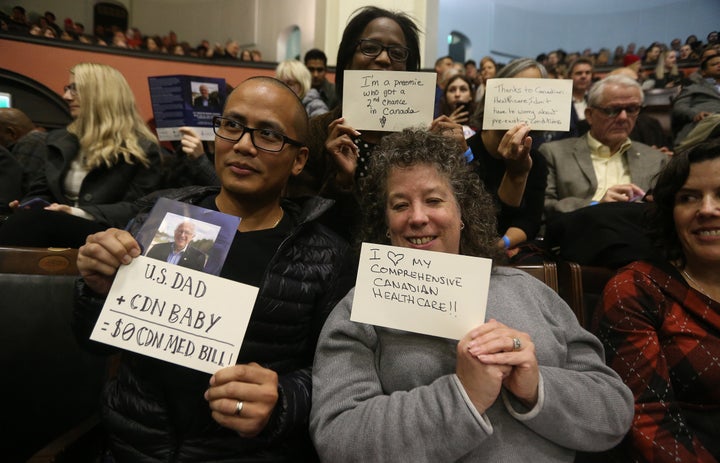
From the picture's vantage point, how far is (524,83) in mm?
1591

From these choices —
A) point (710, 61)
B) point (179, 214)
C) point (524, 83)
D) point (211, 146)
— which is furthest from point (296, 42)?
point (179, 214)

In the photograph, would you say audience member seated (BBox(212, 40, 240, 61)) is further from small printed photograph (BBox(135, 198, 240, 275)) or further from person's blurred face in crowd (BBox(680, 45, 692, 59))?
person's blurred face in crowd (BBox(680, 45, 692, 59))

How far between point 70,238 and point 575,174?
7.31ft

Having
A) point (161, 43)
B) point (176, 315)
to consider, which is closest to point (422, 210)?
point (176, 315)

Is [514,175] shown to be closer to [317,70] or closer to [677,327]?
[677,327]

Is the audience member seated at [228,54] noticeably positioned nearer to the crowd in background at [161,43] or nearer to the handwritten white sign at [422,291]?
the crowd in background at [161,43]

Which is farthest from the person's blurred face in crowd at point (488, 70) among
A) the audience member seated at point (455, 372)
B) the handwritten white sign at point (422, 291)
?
the handwritten white sign at point (422, 291)

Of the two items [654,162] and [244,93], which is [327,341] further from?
[654,162]

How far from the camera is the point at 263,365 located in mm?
1098

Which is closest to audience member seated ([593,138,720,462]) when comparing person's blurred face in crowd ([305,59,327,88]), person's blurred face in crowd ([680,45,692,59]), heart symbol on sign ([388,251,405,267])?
heart symbol on sign ([388,251,405,267])

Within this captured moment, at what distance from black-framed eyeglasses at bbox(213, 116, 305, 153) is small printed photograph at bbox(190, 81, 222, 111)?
3.11 feet

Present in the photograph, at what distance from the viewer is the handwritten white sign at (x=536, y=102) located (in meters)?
1.59

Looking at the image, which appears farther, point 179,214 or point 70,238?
point 70,238

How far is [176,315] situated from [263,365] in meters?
0.30
